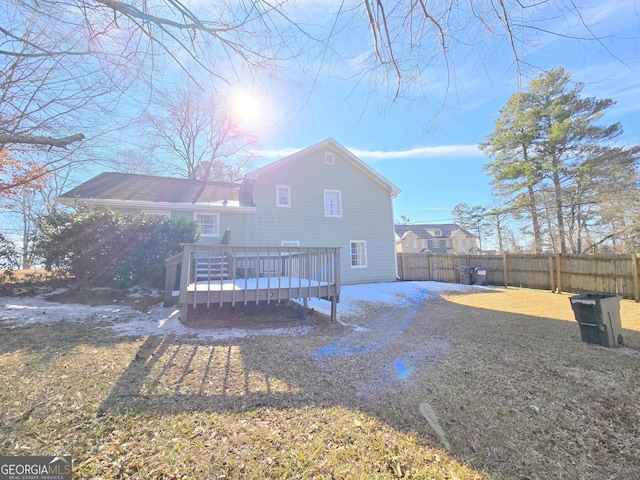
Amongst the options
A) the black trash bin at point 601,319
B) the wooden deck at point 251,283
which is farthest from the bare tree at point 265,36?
the black trash bin at point 601,319

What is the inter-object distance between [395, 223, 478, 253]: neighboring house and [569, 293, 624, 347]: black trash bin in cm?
3693

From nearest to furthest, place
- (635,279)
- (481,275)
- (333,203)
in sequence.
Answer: (635,279) → (333,203) → (481,275)

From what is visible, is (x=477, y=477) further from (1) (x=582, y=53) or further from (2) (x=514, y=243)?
(2) (x=514, y=243)

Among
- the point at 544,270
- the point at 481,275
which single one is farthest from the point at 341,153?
the point at 544,270

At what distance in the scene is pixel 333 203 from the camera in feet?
44.9

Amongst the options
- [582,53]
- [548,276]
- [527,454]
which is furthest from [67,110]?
[548,276]

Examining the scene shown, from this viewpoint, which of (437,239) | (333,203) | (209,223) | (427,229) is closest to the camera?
(209,223)

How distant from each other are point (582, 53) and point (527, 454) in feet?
9.85

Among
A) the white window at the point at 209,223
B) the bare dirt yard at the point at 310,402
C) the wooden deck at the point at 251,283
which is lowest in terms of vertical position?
the bare dirt yard at the point at 310,402

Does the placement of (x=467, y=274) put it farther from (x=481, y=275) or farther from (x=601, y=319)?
(x=601, y=319)

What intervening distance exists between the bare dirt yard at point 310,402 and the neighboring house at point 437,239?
3776 cm

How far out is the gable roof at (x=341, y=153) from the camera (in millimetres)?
12258

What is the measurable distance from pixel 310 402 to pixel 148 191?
1150 cm

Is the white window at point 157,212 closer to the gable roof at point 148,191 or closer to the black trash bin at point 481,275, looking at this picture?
the gable roof at point 148,191
